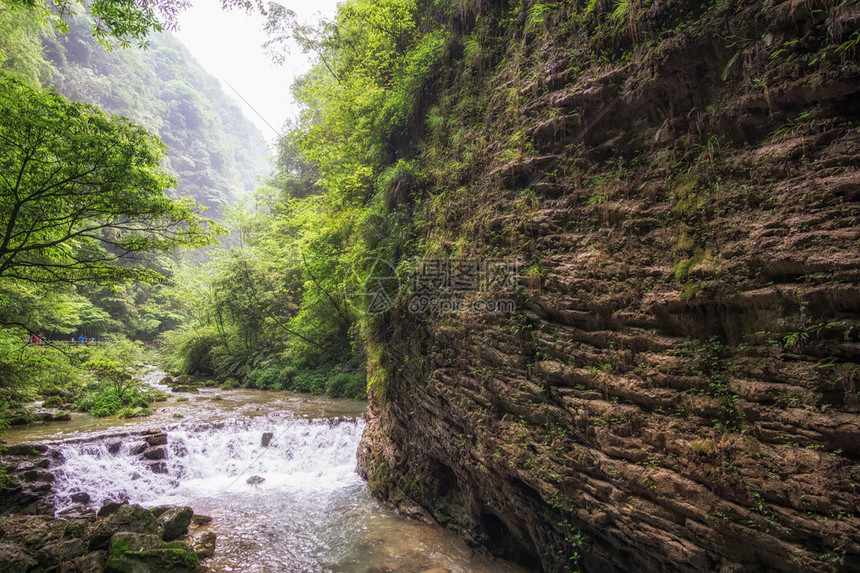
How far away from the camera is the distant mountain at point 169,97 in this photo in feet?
149

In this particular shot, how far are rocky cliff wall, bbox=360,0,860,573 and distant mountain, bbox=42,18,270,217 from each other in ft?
158

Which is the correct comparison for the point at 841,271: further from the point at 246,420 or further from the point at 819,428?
the point at 246,420

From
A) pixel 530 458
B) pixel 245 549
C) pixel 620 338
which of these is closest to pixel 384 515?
pixel 245 549

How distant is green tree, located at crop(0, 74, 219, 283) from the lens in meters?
4.95

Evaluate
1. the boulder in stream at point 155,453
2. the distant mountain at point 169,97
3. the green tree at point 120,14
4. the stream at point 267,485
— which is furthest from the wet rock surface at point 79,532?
the distant mountain at point 169,97

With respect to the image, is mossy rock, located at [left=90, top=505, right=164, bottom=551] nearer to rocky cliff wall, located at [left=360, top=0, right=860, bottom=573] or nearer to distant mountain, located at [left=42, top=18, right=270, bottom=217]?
rocky cliff wall, located at [left=360, top=0, right=860, bottom=573]

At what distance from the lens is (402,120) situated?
861 centimetres

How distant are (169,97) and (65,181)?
303ft

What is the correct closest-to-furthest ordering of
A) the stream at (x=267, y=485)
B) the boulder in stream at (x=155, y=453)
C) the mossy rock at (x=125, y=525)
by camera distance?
the mossy rock at (x=125, y=525) → the stream at (x=267, y=485) → the boulder in stream at (x=155, y=453)

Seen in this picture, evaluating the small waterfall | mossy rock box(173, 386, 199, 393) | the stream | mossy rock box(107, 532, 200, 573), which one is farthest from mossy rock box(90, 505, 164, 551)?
mossy rock box(173, 386, 199, 393)

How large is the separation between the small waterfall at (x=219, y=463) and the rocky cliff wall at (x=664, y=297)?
5.06 meters

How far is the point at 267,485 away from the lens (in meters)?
8.77

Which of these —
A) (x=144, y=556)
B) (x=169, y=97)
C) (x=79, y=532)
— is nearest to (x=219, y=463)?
(x=79, y=532)

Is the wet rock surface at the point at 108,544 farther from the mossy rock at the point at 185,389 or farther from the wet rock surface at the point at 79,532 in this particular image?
the mossy rock at the point at 185,389
